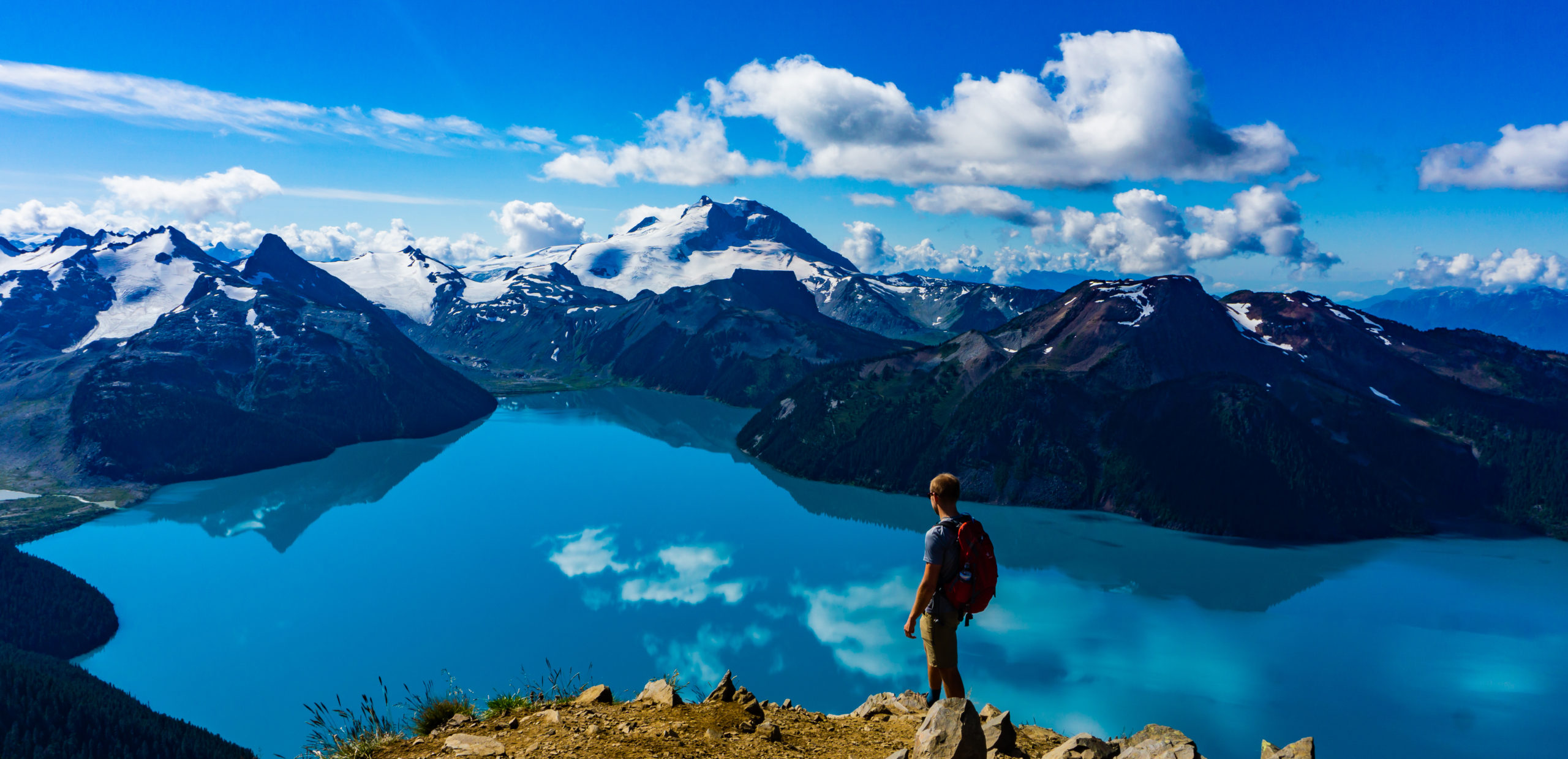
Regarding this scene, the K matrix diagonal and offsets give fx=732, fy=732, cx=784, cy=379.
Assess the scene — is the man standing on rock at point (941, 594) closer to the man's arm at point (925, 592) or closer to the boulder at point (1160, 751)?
the man's arm at point (925, 592)

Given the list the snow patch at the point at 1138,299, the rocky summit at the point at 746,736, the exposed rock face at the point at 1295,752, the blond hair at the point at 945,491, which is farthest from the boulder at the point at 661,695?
the snow patch at the point at 1138,299

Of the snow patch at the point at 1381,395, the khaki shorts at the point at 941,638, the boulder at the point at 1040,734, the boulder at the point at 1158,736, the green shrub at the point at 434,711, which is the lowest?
the green shrub at the point at 434,711

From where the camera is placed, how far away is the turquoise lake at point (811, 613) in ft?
232

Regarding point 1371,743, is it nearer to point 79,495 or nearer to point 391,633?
point 391,633

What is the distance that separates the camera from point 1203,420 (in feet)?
463

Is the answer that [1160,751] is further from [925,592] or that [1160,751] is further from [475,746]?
[475,746]

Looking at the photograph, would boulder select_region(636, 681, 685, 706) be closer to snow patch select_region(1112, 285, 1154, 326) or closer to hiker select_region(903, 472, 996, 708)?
hiker select_region(903, 472, 996, 708)

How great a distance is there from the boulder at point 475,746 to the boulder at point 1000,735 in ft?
28.8

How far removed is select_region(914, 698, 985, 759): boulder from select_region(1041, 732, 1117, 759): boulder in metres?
1.67

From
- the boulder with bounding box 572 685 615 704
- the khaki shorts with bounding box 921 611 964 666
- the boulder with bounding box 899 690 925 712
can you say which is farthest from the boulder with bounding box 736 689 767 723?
the khaki shorts with bounding box 921 611 964 666

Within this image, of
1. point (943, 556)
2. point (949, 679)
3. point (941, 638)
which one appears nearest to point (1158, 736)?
point (949, 679)

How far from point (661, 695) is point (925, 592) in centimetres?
656

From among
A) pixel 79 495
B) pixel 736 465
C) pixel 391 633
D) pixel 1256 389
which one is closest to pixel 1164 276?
pixel 1256 389

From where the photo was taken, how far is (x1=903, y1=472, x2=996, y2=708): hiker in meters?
13.3
